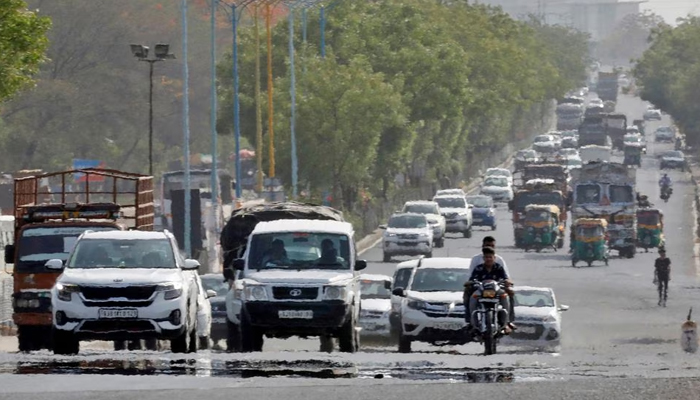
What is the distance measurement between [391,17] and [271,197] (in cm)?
3319

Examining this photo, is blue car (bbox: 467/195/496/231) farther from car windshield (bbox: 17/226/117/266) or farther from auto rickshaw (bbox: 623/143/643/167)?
car windshield (bbox: 17/226/117/266)

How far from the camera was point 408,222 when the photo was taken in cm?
7181

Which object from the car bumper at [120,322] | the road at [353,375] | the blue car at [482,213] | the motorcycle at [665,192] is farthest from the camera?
the motorcycle at [665,192]

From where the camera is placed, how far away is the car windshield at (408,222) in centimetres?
7156

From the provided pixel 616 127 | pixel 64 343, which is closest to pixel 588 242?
pixel 64 343

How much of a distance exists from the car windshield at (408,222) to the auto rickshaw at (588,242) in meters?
5.66

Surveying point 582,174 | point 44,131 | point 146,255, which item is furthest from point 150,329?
point 44,131

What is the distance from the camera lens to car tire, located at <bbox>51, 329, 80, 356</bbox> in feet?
80.5

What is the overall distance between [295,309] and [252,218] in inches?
382

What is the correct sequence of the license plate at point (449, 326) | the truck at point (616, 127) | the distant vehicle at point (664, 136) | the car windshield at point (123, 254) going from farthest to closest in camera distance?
the distant vehicle at point (664, 136), the truck at point (616, 127), the license plate at point (449, 326), the car windshield at point (123, 254)

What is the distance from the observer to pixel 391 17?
3917 inches

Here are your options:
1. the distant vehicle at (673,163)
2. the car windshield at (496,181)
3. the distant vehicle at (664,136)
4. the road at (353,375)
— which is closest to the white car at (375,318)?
the road at (353,375)

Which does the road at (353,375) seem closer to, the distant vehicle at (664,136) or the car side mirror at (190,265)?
the car side mirror at (190,265)

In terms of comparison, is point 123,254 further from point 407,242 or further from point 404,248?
point 407,242
